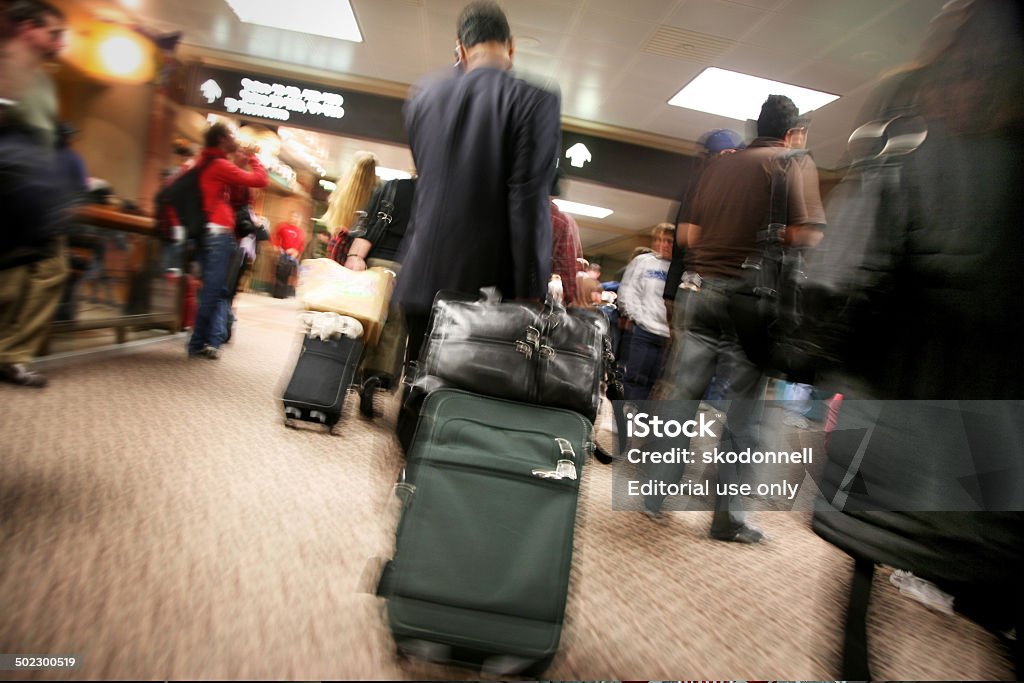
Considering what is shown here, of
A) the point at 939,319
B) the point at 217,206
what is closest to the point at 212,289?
the point at 217,206

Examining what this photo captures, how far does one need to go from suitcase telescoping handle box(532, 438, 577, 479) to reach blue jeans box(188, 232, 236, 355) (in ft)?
12.1

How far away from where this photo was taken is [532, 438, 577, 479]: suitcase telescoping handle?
1129 millimetres

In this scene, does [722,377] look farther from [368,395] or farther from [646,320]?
[368,395]

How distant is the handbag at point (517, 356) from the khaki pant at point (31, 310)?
2421mm

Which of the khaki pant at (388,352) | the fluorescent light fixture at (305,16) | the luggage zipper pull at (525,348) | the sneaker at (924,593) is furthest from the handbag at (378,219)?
the fluorescent light fixture at (305,16)

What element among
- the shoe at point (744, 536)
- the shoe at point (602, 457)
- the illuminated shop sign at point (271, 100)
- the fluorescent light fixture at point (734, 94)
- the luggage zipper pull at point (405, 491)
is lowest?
the shoe at point (602, 457)

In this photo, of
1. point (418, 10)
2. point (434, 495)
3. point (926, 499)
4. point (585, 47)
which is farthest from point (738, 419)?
point (418, 10)

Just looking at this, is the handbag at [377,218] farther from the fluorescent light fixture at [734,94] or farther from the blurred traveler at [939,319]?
the fluorescent light fixture at [734,94]

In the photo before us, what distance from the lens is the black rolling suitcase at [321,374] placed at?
2.71 meters

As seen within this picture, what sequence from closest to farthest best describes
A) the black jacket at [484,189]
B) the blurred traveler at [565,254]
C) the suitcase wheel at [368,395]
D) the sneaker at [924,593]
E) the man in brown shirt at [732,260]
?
1. the black jacket at [484,189]
2. the sneaker at [924,593]
3. the man in brown shirt at [732,260]
4. the blurred traveler at [565,254]
5. the suitcase wheel at [368,395]

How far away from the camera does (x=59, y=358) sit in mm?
3328

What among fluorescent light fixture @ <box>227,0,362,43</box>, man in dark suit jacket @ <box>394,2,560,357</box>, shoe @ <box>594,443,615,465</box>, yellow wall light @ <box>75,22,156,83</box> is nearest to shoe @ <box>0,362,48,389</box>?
man in dark suit jacket @ <box>394,2,560,357</box>

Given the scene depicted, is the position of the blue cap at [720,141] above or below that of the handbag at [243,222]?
above

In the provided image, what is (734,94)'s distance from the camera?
5.93m
